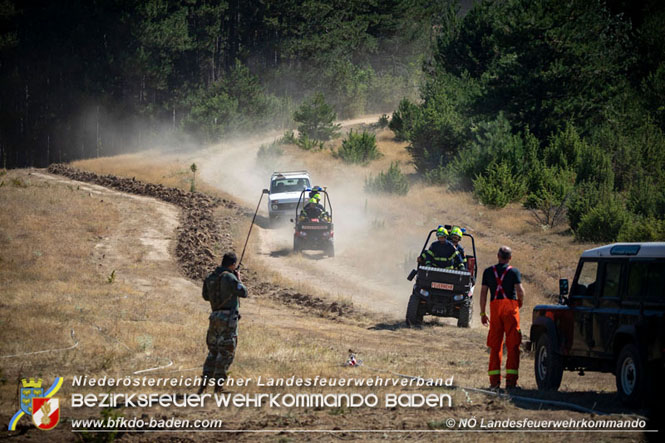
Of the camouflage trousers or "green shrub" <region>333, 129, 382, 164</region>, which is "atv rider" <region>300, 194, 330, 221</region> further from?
"green shrub" <region>333, 129, 382, 164</region>

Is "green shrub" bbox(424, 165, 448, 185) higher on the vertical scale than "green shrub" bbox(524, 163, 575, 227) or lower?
higher

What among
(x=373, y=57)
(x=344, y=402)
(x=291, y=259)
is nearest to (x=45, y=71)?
(x=373, y=57)

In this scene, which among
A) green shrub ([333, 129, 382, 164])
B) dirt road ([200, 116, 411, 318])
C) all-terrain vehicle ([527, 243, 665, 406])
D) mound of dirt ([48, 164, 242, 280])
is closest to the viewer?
all-terrain vehicle ([527, 243, 665, 406])

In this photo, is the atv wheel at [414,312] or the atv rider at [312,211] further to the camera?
the atv rider at [312,211]

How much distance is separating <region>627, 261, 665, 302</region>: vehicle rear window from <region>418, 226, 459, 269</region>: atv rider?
7.36 metres

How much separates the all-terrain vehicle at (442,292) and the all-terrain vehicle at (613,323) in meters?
4.87

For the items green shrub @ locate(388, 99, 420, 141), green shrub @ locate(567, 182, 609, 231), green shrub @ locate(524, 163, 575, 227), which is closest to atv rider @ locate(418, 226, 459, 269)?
green shrub @ locate(567, 182, 609, 231)

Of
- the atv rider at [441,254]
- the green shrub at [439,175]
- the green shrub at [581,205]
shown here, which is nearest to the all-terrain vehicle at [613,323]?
the atv rider at [441,254]

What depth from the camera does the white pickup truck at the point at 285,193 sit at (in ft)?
104

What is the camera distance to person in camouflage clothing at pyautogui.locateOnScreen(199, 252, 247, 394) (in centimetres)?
911

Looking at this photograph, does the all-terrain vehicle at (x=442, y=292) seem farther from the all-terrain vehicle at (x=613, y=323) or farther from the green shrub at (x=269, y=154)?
the green shrub at (x=269, y=154)

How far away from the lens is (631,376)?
8.13 metres

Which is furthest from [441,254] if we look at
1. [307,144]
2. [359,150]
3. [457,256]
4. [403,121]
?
[403,121]

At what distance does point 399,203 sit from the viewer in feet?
122
